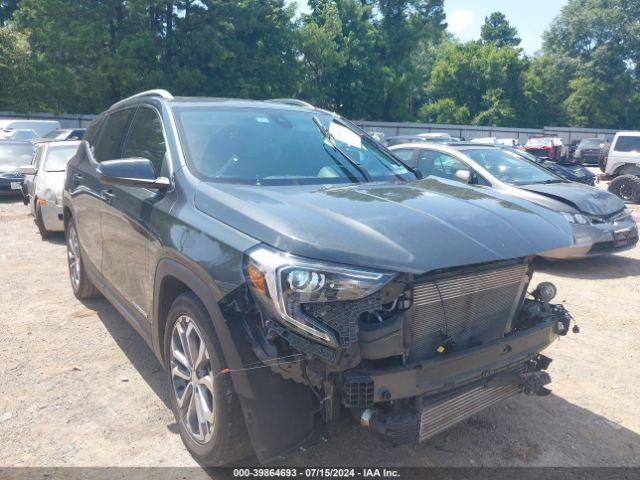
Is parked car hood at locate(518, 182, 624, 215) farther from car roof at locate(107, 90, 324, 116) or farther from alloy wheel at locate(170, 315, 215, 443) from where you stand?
alloy wheel at locate(170, 315, 215, 443)

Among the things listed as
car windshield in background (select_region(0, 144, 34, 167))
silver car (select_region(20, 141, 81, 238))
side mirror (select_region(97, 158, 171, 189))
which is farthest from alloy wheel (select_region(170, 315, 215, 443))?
car windshield in background (select_region(0, 144, 34, 167))

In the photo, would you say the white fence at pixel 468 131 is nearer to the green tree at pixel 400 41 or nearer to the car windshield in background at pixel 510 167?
the green tree at pixel 400 41

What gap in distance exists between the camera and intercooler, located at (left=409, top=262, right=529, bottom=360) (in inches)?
104

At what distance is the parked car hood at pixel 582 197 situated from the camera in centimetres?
744

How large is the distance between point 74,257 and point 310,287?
4.14 metres

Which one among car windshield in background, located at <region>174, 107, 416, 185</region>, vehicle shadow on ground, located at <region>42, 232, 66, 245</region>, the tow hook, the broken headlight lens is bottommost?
vehicle shadow on ground, located at <region>42, 232, 66, 245</region>

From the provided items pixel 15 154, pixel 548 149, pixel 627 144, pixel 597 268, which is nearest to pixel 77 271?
pixel 597 268

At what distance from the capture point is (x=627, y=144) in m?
14.9

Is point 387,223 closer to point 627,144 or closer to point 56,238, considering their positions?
point 56,238

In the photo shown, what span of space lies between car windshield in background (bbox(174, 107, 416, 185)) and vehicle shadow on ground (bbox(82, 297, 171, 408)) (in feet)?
5.35

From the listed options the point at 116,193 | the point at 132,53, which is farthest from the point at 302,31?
the point at 116,193

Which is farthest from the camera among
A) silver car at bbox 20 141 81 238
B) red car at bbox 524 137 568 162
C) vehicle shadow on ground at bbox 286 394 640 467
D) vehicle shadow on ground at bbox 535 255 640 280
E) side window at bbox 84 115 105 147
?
red car at bbox 524 137 568 162

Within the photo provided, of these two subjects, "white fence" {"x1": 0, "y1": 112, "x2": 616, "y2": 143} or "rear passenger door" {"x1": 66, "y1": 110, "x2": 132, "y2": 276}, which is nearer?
"rear passenger door" {"x1": 66, "y1": 110, "x2": 132, "y2": 276}

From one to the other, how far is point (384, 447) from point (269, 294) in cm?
142
